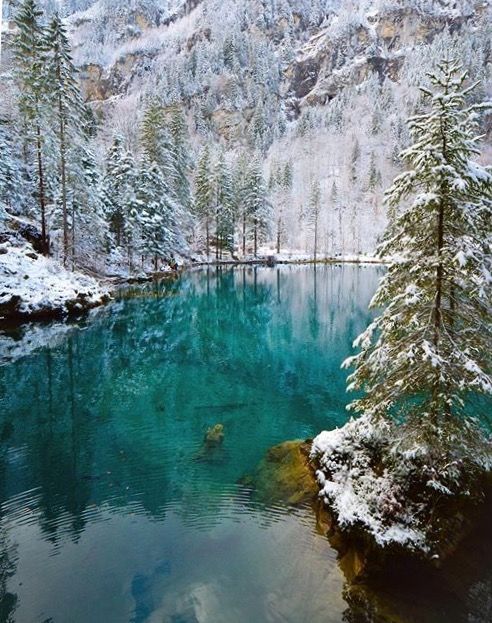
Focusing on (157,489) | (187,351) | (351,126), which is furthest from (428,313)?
(351,126)

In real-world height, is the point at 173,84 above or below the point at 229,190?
above

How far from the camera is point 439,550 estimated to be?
22.1ft

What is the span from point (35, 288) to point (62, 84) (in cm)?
1498

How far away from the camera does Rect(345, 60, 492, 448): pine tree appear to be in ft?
22.7

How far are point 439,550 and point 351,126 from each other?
165m

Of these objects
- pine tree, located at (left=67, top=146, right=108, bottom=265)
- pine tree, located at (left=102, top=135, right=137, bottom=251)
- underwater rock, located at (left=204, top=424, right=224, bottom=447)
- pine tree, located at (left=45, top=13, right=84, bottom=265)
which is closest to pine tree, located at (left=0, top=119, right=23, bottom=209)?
pine tree, located at (left=67, top=146, right=108, bottom=265)

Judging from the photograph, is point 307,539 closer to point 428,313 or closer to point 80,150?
point 428,313

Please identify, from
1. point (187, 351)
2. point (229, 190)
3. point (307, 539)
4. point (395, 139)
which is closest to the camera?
point (307, 539)

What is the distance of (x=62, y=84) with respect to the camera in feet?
94.1

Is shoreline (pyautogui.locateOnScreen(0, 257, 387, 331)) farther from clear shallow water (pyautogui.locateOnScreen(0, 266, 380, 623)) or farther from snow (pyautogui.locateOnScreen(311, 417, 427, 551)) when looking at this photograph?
snow (pyautogui.locateOnScreen(311, 417, 427, 551))

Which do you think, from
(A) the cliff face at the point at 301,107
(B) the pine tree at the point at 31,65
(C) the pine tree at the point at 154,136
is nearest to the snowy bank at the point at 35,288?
(B) the pine tree at the point at 31,65

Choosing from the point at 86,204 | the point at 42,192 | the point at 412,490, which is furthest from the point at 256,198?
the point at 412,490

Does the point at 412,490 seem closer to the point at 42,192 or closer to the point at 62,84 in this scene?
the point at 42,192

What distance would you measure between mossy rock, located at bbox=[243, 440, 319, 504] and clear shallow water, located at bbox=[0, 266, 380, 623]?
0.31 meters
